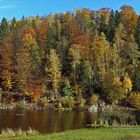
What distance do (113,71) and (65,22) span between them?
3921 centimetres

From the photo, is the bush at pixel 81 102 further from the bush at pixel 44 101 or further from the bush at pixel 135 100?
the bush at pixel 135 100

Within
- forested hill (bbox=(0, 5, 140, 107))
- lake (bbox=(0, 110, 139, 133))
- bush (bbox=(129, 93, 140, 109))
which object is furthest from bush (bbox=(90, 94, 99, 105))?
lake (bbox=(0, 110, 139, 133))

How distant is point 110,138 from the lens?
102 feet

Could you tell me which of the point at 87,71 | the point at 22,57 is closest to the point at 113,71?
the point at 87,71

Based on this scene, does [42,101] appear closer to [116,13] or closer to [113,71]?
[113,71]

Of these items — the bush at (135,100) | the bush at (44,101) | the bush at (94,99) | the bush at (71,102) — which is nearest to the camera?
the bush at (135,100)

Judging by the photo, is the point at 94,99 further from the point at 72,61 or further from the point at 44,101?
the point at 72,61

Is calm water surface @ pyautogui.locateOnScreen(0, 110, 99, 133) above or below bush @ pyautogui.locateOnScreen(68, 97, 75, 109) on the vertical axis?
below

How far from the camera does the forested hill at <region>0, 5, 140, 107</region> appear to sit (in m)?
111

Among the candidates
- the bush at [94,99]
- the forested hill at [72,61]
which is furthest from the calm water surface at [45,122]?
the forested hill at [72,61]

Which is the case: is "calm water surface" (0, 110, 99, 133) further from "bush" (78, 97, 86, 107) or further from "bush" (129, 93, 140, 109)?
"bush" (129, 93, 140, 109)

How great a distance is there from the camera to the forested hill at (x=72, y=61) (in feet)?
365

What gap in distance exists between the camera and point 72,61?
12081cm

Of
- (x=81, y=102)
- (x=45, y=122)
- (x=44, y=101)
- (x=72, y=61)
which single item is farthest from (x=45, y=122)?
(x=72, y=61)
